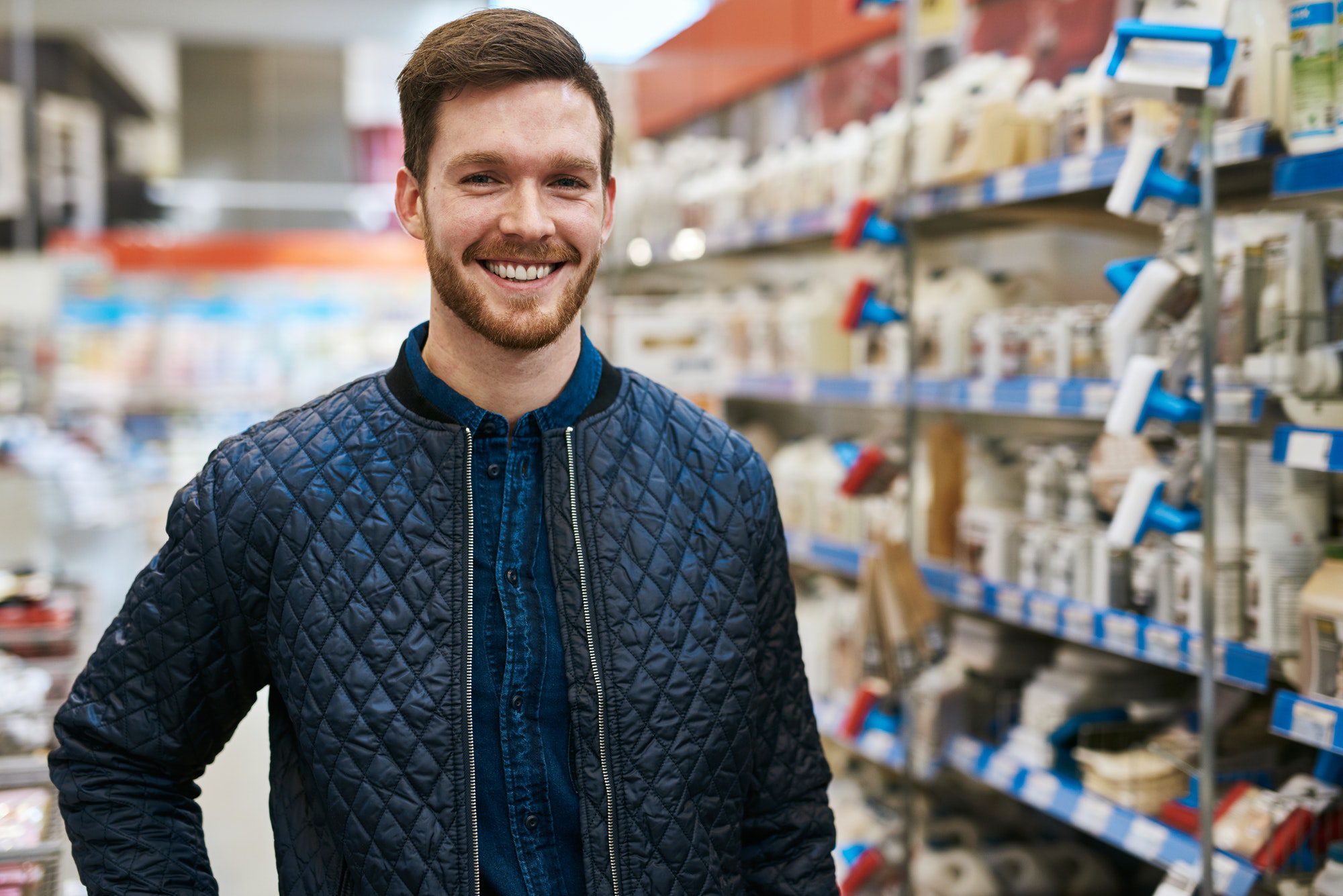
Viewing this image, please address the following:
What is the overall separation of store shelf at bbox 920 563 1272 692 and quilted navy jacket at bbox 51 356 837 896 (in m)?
1.13

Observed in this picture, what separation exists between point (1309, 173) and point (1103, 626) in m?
1.00

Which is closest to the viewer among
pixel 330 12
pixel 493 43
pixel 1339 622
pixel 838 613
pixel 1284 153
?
pixel 493 43

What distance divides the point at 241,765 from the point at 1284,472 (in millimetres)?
2356

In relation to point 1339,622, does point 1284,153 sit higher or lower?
higher

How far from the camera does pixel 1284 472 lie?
2.11 m

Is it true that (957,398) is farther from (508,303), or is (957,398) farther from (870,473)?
(508,303)

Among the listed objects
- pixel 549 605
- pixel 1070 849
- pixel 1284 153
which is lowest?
pixel 1070 849

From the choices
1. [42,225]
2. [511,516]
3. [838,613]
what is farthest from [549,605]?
[42,225]

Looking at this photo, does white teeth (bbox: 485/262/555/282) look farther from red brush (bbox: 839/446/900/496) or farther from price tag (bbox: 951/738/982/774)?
price tag (bbox: 951/738/982/774)

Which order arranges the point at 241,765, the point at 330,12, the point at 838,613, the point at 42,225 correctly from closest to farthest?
1. the point at 241,765
2. the point at 838,613
3. the point at 42,225
4. the point at 330,12

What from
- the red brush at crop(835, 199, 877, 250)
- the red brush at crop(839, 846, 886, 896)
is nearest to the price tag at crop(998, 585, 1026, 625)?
the red brush at crop(839, 846, 886, 896)

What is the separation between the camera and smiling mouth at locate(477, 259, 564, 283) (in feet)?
4.26

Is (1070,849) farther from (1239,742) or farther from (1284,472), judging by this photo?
(1284,472)

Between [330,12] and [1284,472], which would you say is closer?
[1284,472]
